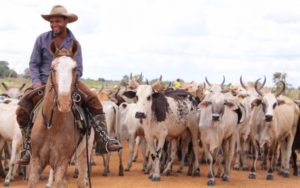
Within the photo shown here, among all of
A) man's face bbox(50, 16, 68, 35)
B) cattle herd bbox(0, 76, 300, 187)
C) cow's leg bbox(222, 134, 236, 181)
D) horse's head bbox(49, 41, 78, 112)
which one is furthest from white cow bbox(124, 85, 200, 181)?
horse's head bbox(49, 41, 78, 112)

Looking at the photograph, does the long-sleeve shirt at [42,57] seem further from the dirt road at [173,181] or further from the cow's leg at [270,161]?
the cow's leg at [270,161]

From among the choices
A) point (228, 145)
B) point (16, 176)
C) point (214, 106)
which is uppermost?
point (214, 106)

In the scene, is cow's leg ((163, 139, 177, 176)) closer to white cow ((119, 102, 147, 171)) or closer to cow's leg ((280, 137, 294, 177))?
white cow ((119, 102, 147, 171))

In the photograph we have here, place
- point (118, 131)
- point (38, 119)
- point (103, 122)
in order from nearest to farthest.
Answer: point (38, 119), point (103, 122), point (118, 131)

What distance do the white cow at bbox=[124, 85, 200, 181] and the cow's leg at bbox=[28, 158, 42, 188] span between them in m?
6.57

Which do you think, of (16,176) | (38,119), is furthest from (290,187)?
(38,119)

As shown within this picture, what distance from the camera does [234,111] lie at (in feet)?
52.1

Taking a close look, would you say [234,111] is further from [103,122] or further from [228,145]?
[103,122]

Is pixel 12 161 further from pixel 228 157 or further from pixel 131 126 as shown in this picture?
pixel 228 157

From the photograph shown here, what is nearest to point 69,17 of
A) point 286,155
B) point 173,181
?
point 173,181

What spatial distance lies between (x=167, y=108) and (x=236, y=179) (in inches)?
101

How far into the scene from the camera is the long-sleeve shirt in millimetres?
8852

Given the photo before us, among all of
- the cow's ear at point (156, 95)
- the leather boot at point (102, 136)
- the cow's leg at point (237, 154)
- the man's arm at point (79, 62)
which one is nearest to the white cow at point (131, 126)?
the cow's ear at point (156, 95)

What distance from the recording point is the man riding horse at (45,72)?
8.66 metres
